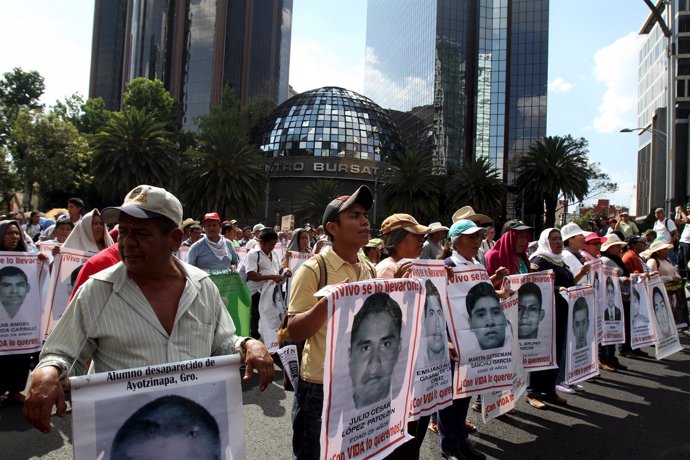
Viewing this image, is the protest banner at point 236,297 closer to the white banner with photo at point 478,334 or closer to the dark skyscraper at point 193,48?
the white banner with photo at point 478,334

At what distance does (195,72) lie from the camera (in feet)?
292

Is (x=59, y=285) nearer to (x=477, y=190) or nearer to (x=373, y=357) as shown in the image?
(x=373, y=357)

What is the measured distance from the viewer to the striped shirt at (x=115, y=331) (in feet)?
6.66

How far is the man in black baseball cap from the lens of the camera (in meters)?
2.71

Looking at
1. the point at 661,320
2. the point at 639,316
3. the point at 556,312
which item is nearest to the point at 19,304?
the point at 556,312

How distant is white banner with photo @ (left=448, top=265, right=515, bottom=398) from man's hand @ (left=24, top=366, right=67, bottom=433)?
2.91m

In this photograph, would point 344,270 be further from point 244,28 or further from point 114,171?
point 244,28

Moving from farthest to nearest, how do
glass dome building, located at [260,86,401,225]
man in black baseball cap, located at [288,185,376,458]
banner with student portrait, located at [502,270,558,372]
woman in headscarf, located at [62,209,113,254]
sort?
glass dome building, located at [260,86,401,225]
woman in headscarf, located at [62,209,113,254]
banner with student portrait, located at [502,270,558,372]
man in black baseball cap, located at [288,185,376,458]

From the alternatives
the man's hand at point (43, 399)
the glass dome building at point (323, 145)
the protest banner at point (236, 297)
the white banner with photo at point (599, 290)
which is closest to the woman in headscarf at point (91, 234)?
the protest banner at point (236, 297)

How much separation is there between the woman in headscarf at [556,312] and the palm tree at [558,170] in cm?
4134

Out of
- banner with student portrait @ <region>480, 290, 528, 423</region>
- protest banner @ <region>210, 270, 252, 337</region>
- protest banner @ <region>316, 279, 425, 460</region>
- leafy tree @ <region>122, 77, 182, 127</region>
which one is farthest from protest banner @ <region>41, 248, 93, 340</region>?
leafy tree @ <region>122, 77, 182, 127</region>

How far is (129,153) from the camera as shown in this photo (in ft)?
118

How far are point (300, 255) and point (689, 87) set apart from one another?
222 feet

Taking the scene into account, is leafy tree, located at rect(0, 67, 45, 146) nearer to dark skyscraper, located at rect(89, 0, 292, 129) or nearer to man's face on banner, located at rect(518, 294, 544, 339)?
dark skyscraper, located at rect(89, 0, 292, 129)
